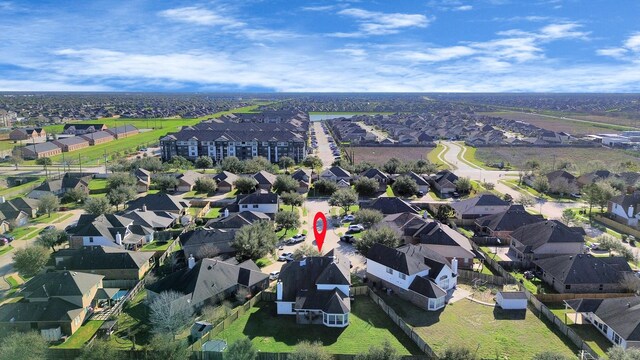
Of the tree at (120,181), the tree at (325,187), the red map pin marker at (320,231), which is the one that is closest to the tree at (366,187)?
the tree at (325,187)

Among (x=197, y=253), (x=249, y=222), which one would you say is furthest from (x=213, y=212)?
(x=197, y=253)

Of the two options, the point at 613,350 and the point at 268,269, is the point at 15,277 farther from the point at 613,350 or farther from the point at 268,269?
the point at 613,350

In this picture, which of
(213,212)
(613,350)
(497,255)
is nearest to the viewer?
(613,350)

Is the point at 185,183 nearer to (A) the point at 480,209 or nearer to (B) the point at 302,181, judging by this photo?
(B) the point at 302,181

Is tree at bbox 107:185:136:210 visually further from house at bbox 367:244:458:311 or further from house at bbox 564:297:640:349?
house at bbox 564:297:640:349

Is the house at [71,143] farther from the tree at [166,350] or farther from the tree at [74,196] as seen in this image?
the tree at [166,350]

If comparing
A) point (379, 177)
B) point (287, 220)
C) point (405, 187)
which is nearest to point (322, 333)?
point (287, 220)
